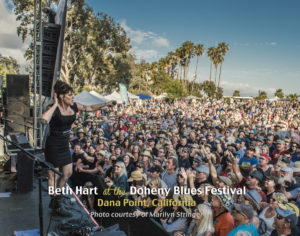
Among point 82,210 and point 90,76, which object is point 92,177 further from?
point 90,76

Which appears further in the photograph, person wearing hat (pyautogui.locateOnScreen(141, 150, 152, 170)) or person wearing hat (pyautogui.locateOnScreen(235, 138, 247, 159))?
person wearing hat (pyautogui.locateOnScreen(235, 138, 247, 159))

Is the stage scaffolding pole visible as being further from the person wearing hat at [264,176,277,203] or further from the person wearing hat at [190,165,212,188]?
the person wearing hat at [264,176,277,203]

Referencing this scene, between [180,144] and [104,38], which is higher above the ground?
[104,38]

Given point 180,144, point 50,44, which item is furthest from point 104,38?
point 50,44

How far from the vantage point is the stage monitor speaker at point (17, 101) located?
13.8ft

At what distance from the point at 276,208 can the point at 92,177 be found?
9.28 feet

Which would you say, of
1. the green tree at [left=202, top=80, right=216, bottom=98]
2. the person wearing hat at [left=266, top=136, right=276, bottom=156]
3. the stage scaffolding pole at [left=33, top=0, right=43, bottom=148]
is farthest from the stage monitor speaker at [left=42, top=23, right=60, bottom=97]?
the green tree at [left=202, top=80, right=216, bottom=98]

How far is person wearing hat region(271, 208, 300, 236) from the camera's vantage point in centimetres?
259

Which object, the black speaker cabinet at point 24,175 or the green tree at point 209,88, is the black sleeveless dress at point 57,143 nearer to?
the black speaker cabinet at point 24,175

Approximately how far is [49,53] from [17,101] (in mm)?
1206

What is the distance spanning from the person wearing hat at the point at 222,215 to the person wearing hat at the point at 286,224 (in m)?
0.54

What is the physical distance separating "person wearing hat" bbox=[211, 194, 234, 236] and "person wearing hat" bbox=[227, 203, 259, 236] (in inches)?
4.9

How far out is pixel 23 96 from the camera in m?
4.27

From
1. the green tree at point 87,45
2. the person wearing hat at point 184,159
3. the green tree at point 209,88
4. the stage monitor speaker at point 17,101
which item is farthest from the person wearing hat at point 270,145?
the green tree at point 209,88
